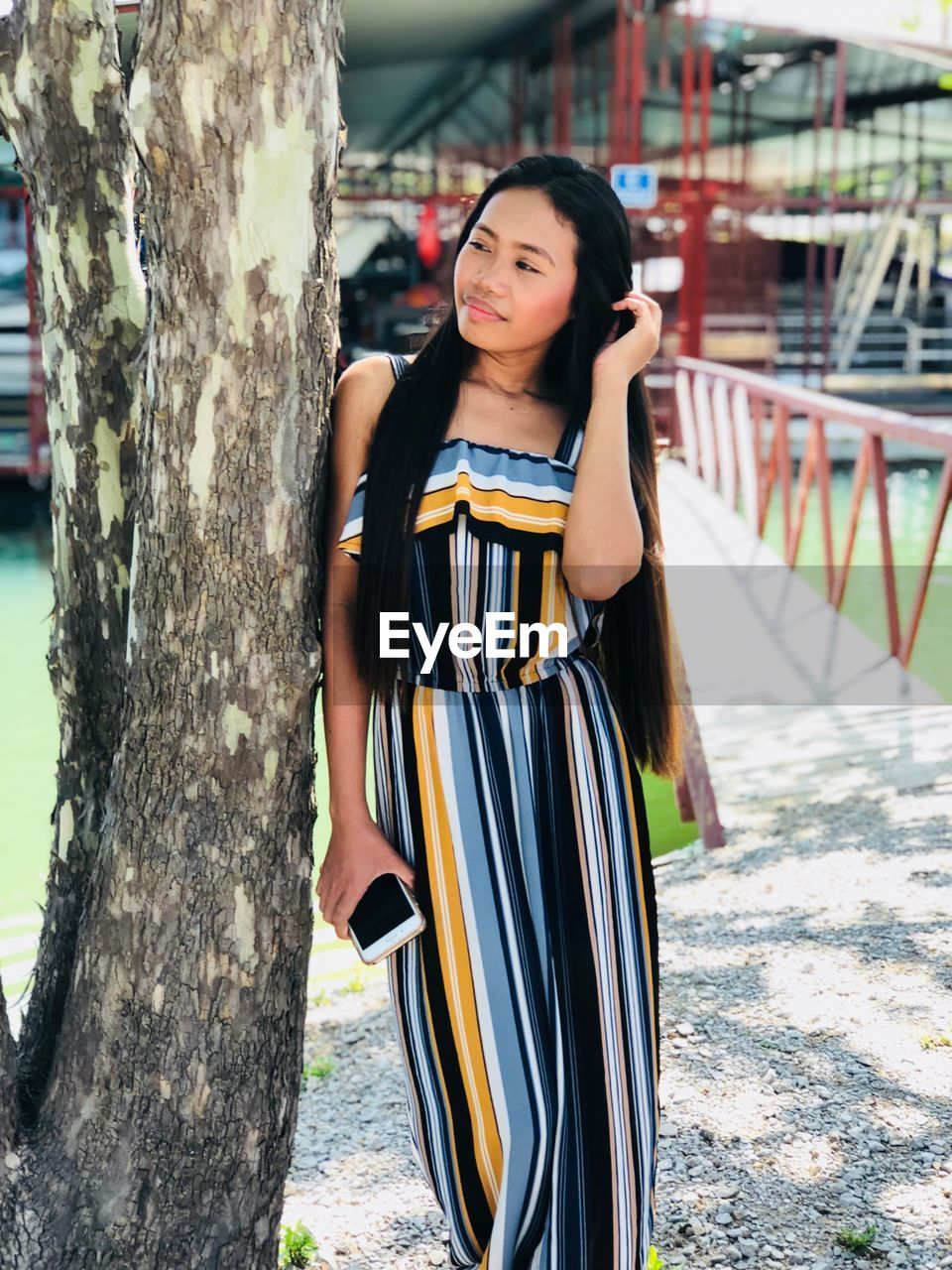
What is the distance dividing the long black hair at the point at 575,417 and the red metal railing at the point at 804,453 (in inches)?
134

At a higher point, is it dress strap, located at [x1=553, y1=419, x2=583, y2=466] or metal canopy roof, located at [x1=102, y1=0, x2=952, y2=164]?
metal canopy roof, located at [x1=102, y1=0, x2=952, y2=164]

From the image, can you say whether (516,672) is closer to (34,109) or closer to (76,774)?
(76,774)

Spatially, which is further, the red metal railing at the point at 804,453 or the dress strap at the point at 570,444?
the red metal railing at the point at 804,453

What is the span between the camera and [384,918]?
1.80 metres

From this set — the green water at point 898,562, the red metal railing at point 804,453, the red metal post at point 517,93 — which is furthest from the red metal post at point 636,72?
the green water at point 898,562

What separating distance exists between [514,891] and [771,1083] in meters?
1.20

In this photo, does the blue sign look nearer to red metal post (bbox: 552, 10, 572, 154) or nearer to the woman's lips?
red metal post (bbox: 552, 10, 572, 154)

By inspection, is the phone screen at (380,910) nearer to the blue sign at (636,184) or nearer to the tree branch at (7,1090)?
the tree branch at (7,1090)

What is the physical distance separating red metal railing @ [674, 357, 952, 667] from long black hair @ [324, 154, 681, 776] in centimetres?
341

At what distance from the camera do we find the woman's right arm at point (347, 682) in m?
1.80

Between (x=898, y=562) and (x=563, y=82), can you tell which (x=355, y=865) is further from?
(x=563, y=82)

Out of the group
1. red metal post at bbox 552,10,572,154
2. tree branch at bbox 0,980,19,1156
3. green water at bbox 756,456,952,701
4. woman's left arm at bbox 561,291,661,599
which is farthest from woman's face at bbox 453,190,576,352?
red metal post at bbox 552,10,572,154

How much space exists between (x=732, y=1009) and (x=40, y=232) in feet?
6.98

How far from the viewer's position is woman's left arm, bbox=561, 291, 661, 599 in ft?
5.89
